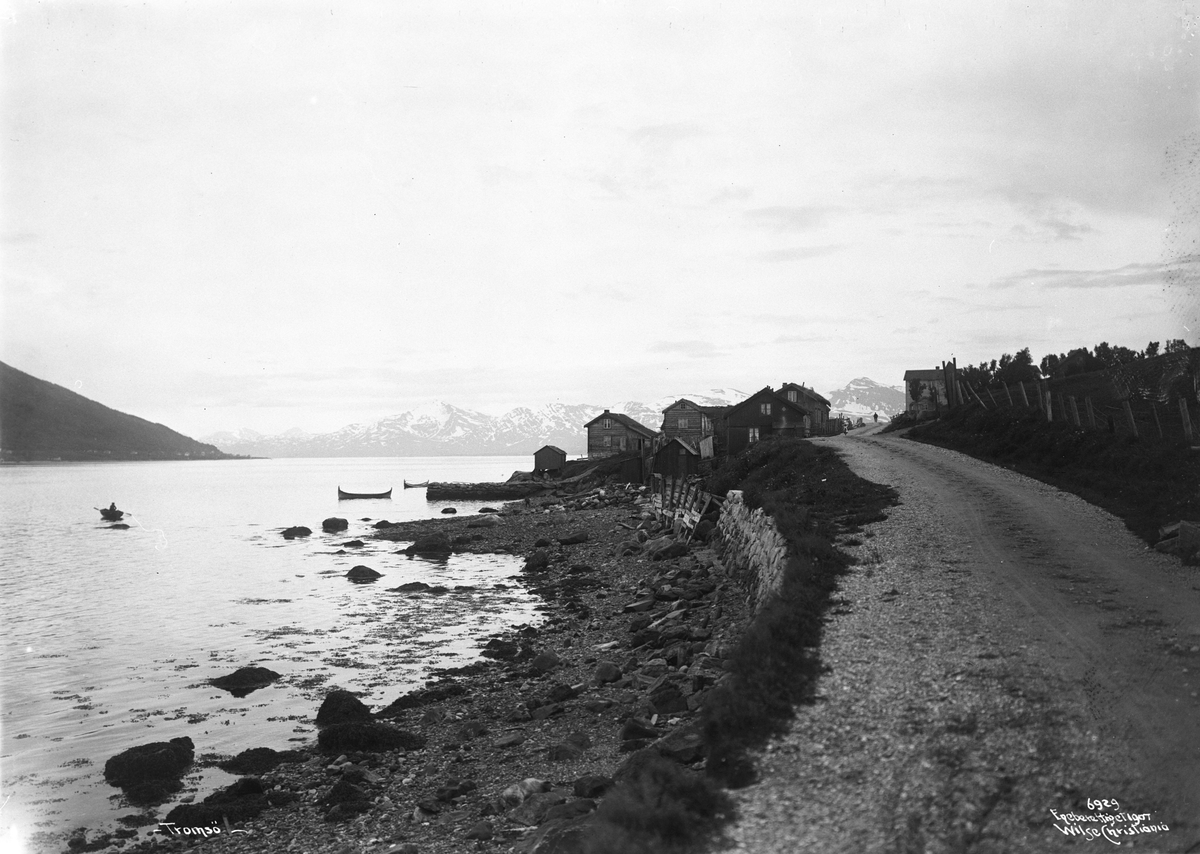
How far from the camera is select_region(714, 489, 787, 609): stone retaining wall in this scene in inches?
806

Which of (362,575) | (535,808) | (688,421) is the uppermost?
(688,421)

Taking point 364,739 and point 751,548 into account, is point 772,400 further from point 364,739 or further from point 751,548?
point 364,739

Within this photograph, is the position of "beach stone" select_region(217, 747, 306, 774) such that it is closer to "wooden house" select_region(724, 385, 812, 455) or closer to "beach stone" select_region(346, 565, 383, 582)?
"beach stone" select_region(346, 565, 383, 582)

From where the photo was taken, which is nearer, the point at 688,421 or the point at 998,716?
the point at 998,716

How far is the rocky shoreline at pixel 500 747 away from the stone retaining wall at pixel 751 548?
761 mm

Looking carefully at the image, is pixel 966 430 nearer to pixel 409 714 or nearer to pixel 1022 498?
pixel 1022 498

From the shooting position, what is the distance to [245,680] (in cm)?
2248

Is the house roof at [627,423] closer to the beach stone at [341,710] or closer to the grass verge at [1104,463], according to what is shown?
the grass verge at [1104,463]

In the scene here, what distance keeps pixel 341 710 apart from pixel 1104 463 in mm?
24326

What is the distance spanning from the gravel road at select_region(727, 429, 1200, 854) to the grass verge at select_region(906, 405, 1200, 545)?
3.83 metres

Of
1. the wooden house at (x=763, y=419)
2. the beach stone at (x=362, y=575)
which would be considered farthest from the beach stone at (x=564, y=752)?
the wooden house at (x=763, y=419)

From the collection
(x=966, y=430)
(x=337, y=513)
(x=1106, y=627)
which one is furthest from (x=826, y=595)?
(x=337, y=513)

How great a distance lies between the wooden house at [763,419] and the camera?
7584 centimetres

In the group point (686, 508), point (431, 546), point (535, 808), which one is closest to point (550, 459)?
point (431, 546)
